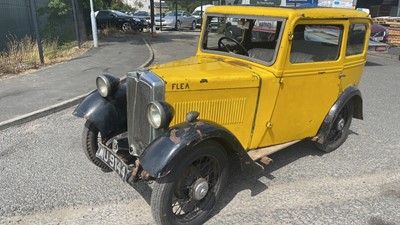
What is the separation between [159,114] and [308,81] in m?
1.81

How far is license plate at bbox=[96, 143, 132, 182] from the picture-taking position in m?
2.98

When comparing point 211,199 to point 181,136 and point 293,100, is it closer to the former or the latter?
point 181,136

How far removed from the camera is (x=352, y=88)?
442cm

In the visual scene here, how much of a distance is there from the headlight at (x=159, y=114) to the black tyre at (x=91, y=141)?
3.56ft

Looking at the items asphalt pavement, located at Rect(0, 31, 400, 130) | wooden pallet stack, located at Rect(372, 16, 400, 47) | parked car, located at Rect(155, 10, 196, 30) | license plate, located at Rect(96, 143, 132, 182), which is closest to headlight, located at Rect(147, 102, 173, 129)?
license plate, located at Rect(96, 143, 132, 182)

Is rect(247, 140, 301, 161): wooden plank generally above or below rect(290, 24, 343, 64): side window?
below

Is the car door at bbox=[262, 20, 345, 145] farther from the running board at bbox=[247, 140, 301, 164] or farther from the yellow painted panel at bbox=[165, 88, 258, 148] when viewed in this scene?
the yellow painted panel at bbox=[165, 88, 258, 148]

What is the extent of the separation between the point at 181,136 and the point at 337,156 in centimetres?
262

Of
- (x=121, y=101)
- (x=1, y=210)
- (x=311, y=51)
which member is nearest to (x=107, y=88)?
(x=121, y=101)

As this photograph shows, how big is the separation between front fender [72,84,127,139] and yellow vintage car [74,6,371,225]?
0.4 inches

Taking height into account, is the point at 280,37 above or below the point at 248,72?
above

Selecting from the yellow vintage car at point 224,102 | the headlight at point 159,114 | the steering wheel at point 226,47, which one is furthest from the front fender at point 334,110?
the headlight at point 159,114

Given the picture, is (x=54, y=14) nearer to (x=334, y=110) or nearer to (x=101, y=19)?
(x=101, y=19)

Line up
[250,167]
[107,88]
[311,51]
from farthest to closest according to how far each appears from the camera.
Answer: [311,51] < [107,88] < [250,167]
